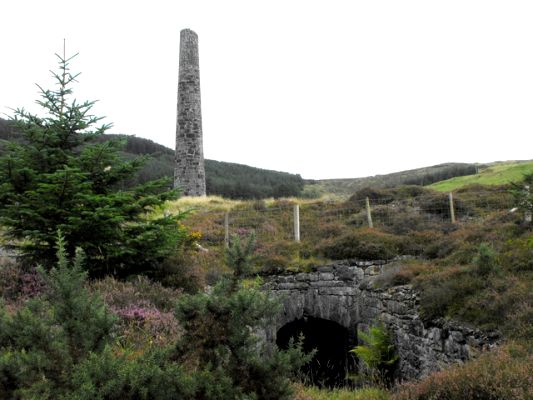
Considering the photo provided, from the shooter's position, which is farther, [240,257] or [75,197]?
[75,197]

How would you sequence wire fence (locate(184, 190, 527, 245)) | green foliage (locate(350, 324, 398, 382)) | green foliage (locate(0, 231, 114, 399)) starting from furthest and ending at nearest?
wire fence (locate(184, 190, 527, 245)) < green foliage (locate(350, 324, 398, 382)) < green foliage (locate(0, 231, 114, 399))

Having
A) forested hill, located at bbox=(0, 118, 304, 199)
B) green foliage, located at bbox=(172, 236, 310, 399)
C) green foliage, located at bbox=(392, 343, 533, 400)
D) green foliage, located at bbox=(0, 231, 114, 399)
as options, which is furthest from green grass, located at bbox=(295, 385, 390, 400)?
forested hill, located at bbox=(0, 118, 304, 199)

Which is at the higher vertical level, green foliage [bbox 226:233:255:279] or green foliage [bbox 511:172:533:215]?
green foliage [bbox 511:172:533:215]

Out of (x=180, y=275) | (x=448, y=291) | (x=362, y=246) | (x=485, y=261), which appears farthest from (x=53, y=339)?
(x=362, y=246)

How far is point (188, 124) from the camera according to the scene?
95.6 feet

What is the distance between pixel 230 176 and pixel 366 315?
4492 cm

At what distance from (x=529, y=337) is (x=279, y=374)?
4440mm

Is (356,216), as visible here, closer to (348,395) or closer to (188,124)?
(348,395)

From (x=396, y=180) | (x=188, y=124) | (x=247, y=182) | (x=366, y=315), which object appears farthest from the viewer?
(x=247, y=182)

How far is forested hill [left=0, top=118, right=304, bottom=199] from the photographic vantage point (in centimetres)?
4643

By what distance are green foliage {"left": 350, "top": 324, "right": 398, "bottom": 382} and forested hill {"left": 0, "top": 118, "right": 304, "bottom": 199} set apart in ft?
86.1

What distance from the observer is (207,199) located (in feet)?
90.5

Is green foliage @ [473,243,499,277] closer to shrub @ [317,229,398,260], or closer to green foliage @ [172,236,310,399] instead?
shrub @ [317,229,398,260]

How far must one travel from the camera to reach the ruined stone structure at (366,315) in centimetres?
917
